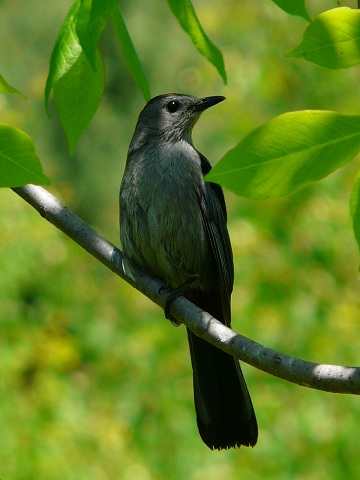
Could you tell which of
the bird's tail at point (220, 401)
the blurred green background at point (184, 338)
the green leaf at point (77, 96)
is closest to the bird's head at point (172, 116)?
the bird's tail at point (220, 401)

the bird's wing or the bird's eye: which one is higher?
the bird's eye

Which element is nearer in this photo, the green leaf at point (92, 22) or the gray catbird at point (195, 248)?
the green leaf at point (92, 22)

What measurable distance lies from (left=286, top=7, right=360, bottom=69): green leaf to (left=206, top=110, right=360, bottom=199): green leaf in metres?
0.19

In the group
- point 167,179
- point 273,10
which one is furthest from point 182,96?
point 273,10

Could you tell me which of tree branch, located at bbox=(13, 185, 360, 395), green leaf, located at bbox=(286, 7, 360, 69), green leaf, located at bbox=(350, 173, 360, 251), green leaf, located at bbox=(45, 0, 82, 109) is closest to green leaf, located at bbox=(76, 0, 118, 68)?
green leaf, located at bbox=(45, 0, 82, 109)

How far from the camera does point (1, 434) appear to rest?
17.9ft

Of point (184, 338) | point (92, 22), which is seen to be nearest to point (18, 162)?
point (92, 22)

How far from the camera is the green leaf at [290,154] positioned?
167cm

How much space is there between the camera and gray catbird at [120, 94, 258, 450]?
3.89m

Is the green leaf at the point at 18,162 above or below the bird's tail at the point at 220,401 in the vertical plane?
above

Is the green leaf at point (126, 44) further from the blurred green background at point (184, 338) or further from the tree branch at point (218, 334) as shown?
the blurred green background at point (184, 338)

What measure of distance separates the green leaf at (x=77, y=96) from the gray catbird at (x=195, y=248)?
5.17ft

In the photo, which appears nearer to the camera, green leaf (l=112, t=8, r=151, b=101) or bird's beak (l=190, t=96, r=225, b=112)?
green leaf (l=112, t=8, r=151, b=101)

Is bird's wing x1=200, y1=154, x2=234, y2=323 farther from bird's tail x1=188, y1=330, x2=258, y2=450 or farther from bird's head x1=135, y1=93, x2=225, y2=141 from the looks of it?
bird's head x1=135, y1=93, x2=225, y2=141
